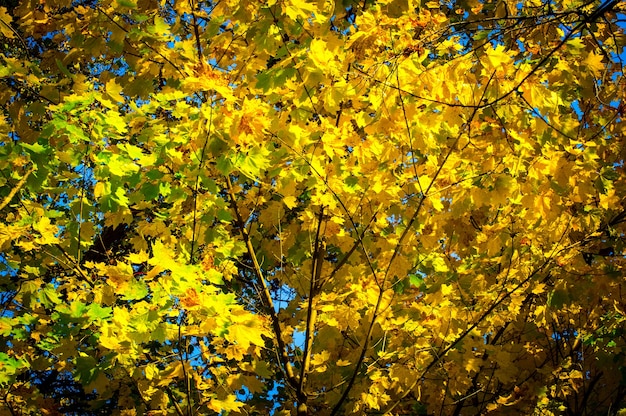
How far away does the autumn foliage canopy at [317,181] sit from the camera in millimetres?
2330

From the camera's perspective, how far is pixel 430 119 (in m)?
2.53

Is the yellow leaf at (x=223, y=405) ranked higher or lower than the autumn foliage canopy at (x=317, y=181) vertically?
lower

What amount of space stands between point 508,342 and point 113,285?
3.23 m

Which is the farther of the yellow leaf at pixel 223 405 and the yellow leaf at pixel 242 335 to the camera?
the yellow leaf at pixel 223 405

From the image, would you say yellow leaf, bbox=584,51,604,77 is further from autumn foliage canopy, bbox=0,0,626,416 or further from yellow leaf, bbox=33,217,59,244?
yellow leaf, bbox=33,217,59,244

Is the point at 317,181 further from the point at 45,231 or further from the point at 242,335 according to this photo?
the point at 45,231

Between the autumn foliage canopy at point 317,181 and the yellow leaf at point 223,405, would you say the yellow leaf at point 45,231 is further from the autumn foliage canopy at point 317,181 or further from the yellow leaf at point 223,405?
the yellow leaf at point 223,405

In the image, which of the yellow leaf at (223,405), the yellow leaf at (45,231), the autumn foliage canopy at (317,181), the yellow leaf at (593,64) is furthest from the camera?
the yellow leaf at (45,231)

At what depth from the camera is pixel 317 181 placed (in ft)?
8.70

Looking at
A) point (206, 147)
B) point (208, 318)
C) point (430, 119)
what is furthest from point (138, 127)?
point (430, 119)

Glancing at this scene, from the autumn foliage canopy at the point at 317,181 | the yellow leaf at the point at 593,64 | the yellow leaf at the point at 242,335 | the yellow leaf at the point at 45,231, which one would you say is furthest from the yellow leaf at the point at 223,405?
the yellow leaf at the point at 593,64

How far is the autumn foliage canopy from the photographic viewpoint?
7.64 ft

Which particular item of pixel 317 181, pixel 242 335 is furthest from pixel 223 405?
pixel 317 181

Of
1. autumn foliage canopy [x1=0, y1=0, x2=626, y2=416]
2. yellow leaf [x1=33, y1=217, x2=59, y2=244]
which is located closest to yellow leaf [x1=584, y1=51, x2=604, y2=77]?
autumn foliage canopy [x1=0, y1=0, x2=626, y2=416]
